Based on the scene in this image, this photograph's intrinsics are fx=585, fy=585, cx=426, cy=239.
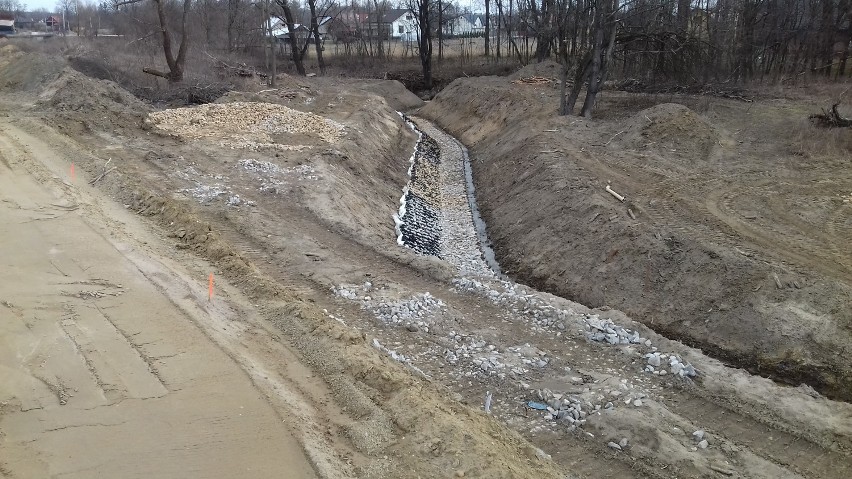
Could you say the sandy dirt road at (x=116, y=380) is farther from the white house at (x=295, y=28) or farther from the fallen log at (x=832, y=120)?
the white house at (x=295, y=28)

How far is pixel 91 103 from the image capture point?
721 inches

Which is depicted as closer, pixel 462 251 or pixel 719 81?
pixel 462 251

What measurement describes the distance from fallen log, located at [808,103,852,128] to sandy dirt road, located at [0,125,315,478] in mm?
18434

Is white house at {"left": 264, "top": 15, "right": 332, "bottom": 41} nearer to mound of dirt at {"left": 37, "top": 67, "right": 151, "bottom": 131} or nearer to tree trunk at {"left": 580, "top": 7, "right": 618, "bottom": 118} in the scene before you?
mound of dirt at {"left": 37, "top": 67, "right": 151, "bottom": 131}

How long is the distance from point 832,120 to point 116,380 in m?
20.3

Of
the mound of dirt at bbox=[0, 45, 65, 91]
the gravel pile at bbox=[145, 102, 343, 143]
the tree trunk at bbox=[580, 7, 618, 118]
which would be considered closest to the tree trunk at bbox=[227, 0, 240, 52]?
the mound of dirt at bbox=[0, 45, 65, 91]

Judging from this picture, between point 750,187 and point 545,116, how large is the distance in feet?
31.4

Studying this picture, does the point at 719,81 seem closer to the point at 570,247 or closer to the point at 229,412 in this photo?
the point at 570,247

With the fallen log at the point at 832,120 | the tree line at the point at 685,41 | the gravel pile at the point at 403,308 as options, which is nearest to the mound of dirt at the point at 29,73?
the tree line at the point at 685,41

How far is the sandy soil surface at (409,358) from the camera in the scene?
20.6ft

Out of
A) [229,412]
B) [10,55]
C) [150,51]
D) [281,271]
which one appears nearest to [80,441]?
[229,412]

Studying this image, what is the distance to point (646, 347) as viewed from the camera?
8.92 m

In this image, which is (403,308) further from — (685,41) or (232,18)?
(232,18)

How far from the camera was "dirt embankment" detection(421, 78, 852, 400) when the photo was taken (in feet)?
31.1
